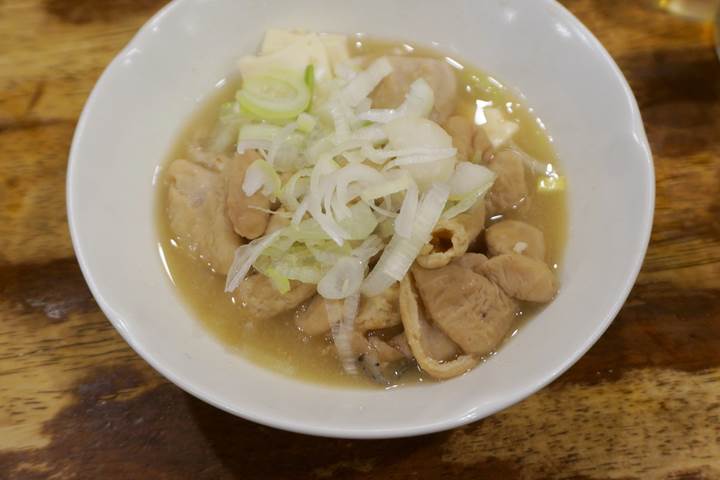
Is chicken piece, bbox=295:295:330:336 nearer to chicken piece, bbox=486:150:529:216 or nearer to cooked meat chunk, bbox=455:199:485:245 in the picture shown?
cooked meat chunk, bbox=455:199:485:245

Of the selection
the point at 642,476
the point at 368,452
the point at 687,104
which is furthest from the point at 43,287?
the point at 687,104

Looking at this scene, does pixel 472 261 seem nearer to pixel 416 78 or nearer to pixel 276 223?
pixel 276 223

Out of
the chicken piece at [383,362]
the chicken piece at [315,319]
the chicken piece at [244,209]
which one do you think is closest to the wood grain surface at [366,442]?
the chicken piece at [383,362]

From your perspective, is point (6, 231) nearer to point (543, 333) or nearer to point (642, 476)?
point (543, 333)

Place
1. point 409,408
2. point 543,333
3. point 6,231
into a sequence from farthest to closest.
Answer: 1. point 6,231
2. point 543,333
3. point 409,408

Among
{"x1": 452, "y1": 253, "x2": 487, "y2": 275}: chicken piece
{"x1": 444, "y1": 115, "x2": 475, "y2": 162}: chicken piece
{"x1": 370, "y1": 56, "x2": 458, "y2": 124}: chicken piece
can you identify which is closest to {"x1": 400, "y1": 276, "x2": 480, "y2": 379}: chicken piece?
{"x1": 452, "y1": 253, "x2": 487, "y2": 275}: chicken piece

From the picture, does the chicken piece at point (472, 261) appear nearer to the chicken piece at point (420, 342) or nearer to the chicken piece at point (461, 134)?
the chicken piece at point (420, 342)
